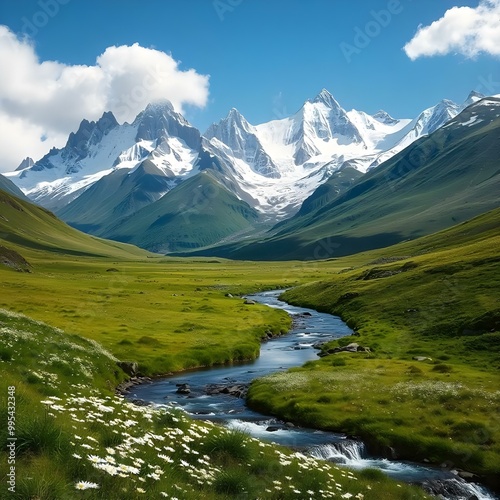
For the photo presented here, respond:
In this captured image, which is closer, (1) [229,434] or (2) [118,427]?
(2) [118,427]

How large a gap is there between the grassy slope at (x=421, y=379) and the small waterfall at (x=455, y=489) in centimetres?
164

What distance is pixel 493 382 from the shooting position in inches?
1652

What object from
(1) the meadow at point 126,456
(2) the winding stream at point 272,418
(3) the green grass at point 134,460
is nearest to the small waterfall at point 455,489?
(2) the winding stream at point 272,418

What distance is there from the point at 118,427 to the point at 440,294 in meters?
74.7

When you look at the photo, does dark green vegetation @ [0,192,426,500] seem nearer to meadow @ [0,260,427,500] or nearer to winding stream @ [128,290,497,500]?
meadow @ [0,260,427,500]

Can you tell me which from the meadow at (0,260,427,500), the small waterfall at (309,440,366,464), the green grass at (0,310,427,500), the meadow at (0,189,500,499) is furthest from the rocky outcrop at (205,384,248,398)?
the green grass at (0,310,427,500)

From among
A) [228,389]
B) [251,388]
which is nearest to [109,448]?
[251,388]

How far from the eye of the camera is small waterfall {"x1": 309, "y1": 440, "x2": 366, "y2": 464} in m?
30.7

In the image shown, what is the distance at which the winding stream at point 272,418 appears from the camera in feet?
91.8

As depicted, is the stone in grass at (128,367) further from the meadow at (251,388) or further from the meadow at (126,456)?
the meadow at (126,456)

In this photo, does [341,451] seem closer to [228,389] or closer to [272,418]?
[272,418]

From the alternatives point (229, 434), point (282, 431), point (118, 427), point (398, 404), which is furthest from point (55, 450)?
point (398, 404)

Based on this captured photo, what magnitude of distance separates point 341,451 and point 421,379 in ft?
50.1

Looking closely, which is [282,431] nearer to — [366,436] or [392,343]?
[366,436]
